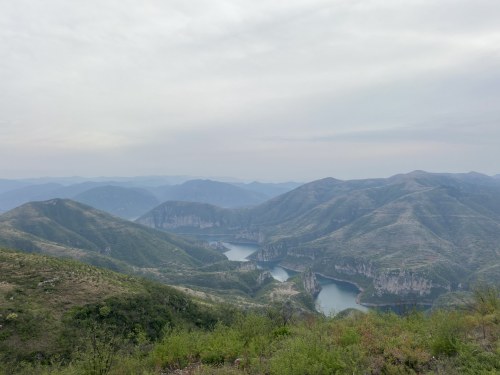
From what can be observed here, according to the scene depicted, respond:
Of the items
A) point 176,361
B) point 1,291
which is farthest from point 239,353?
point 1,291

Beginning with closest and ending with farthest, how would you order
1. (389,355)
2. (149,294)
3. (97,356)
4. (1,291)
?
(389,355)
(97,356)
(1,291)
(149,294)

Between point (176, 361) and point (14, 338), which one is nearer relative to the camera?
point (176, 361)

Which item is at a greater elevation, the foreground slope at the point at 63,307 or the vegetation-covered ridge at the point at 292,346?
the vegetation-covered ridge at the point at 292,346

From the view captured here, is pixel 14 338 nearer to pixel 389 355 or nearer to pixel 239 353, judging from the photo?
pixel 239 353

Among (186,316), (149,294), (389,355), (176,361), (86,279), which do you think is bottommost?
(186,316)

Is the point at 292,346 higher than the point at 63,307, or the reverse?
the point at 292,346

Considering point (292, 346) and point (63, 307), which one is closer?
point (292, 346)

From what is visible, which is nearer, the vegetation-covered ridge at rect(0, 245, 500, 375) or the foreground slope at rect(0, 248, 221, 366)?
the vegetation-covered ridge at rect(0, 245, 500, 375)

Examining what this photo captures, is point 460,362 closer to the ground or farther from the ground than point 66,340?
farther from the ground

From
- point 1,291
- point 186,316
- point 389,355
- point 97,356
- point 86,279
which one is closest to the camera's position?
point 389,355

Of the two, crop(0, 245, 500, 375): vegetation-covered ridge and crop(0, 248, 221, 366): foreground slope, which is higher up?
crop(0, 245, 500, 375): vegetation-covered ridge

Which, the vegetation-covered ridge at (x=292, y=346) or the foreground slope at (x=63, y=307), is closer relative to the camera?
the vegetation-covered ridge at (x=292, y=346)
